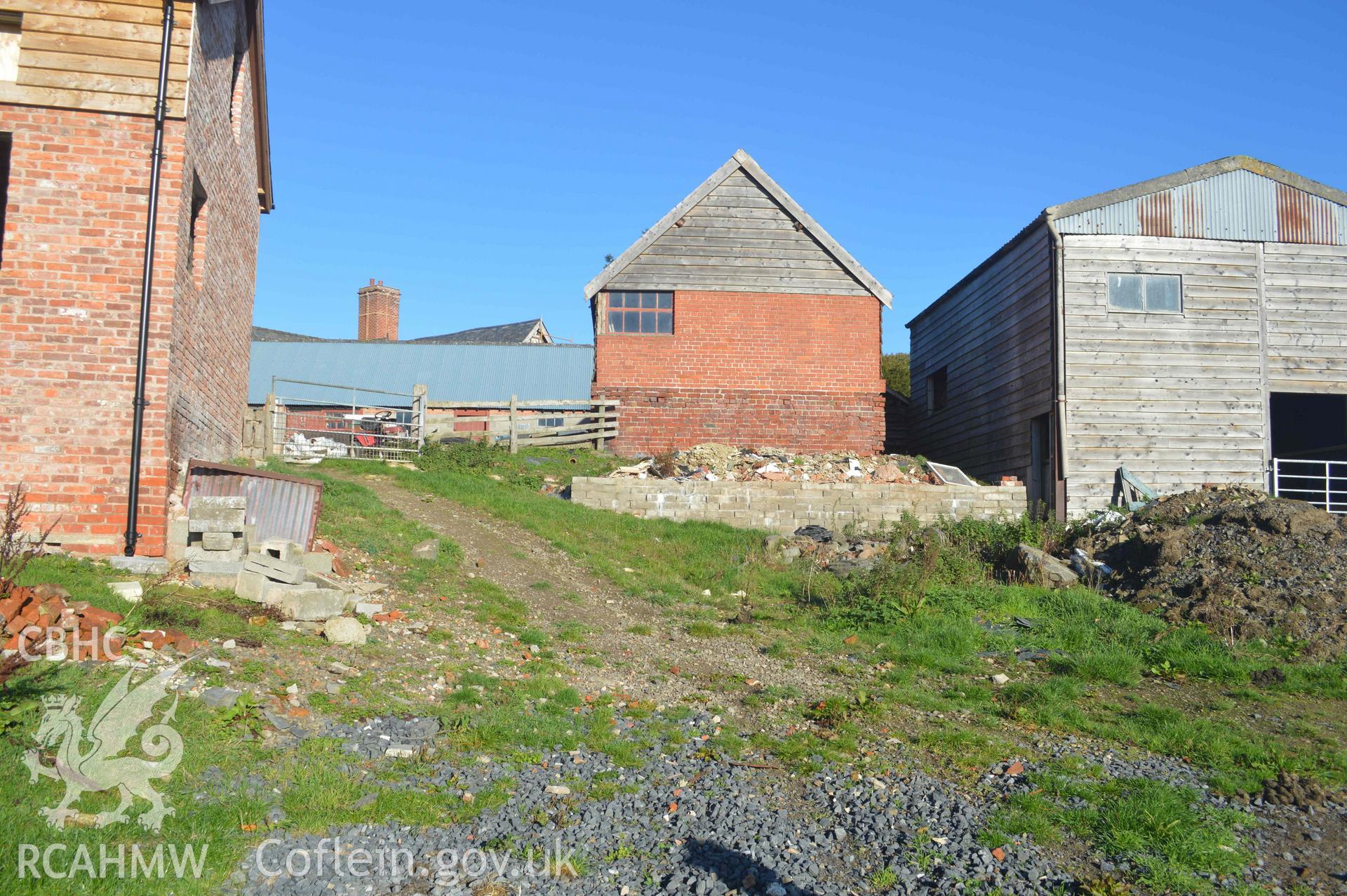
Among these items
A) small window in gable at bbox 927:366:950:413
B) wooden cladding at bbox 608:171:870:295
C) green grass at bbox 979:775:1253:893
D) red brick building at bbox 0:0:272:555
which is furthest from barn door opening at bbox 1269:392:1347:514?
red brick building at bbox 0:0:272:555

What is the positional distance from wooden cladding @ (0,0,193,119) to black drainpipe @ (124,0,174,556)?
118 mm

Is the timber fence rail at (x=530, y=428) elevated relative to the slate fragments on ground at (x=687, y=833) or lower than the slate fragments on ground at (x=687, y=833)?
elevated

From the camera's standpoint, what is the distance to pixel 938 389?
2742 cm

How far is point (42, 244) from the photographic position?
10.4 metres

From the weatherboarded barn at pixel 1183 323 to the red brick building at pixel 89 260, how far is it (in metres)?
15.4

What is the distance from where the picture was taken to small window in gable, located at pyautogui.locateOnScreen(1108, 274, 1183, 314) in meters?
19.4

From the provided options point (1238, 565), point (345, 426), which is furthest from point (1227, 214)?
point (345, 426)

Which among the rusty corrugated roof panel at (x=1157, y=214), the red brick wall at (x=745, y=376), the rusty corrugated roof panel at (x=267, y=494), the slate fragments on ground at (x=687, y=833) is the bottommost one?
the slate fragments on ground at (x=687, y=833)

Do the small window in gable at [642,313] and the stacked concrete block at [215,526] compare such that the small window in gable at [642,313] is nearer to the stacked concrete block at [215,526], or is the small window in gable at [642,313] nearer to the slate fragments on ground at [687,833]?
the stacked concrete block at [215,526]

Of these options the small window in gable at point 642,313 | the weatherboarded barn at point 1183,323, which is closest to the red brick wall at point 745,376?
the small window in gable at point 642,313

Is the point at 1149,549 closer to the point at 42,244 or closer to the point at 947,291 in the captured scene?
the point at 947,291

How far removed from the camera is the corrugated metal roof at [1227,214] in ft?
63.9

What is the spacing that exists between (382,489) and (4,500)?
797 cm

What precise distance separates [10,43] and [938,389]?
73.7 ft
